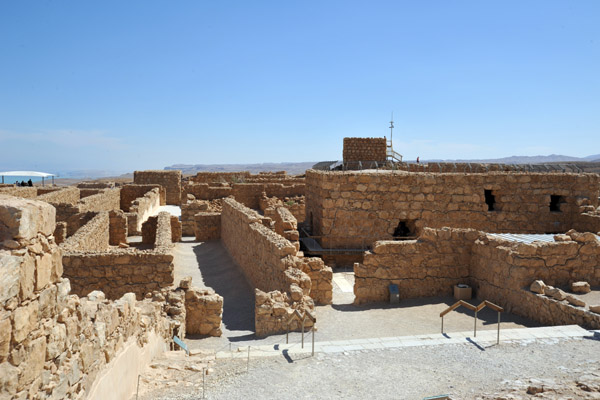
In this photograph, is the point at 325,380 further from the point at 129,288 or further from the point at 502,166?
the point at 502,166

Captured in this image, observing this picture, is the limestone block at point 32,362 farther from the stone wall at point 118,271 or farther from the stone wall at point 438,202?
the stone wall at point 438,202

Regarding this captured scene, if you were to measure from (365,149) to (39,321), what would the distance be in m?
21.2

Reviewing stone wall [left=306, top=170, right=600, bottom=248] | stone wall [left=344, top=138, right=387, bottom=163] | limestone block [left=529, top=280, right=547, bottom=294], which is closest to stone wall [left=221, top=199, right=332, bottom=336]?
stone wall [left=306, top=170, right=600, bottom=248]

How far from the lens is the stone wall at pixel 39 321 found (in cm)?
284

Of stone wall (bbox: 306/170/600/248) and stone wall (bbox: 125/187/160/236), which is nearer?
stone wall (bbox: 306/170/600/248)

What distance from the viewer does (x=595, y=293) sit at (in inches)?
326

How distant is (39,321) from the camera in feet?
10.5

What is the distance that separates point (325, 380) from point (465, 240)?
589 centimetres

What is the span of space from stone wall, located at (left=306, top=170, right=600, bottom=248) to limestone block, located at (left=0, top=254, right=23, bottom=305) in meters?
11.4

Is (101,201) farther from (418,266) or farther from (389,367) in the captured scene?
(389,367)

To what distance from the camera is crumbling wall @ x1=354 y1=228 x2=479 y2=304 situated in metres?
9.76

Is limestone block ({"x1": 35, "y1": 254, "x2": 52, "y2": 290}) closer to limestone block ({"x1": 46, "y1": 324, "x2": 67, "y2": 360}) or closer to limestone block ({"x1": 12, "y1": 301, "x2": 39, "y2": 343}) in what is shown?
limestone block ({"x1": 12, "y1": 301, "x2": 39, "y2": 343})

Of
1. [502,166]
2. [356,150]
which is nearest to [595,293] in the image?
[502,166]

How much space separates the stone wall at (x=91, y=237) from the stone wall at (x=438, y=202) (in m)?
6.31
